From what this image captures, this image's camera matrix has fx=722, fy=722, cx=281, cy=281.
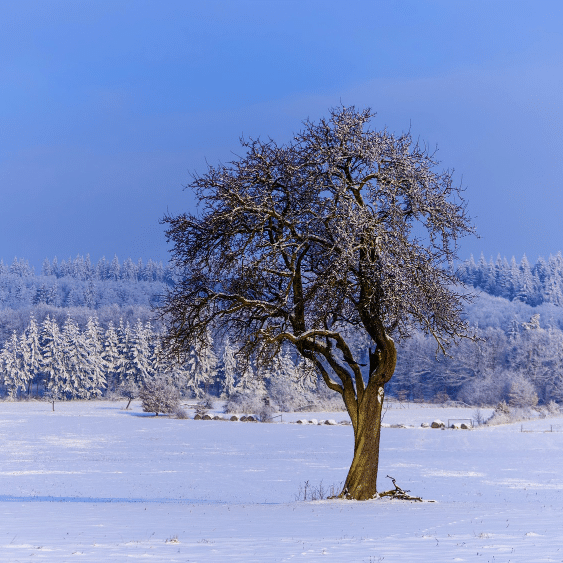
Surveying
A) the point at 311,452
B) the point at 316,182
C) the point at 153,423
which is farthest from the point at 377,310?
the point at 153,423

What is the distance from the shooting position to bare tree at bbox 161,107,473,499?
53.1ft

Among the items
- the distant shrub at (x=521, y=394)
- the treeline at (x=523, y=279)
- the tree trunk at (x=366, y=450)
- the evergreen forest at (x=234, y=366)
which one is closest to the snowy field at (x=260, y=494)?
the tree trunk at (x=366, y=450)

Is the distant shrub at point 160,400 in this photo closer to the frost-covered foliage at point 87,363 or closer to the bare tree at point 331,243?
the frost-covered foliage at point 87,363

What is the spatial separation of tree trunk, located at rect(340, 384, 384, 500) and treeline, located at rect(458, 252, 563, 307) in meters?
161

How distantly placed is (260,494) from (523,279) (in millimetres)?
171878

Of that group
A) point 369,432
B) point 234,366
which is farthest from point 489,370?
point 369,432

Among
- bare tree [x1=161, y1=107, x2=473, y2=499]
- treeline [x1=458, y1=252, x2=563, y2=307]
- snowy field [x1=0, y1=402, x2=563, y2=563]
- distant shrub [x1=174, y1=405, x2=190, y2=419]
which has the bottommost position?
distant shrub [x1=174, y1=405, x2=190, y2=419]

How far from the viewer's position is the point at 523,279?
183 meters

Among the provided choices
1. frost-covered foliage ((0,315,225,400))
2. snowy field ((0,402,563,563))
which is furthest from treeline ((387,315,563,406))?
snowy field ((0,402,563,563))

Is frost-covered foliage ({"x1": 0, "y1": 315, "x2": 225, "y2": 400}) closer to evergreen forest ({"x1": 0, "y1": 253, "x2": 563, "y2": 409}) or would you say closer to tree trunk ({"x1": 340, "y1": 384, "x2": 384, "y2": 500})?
evergreen forest ({"x1": 0, "y1": 253, "x2": 563, "y2": 409})

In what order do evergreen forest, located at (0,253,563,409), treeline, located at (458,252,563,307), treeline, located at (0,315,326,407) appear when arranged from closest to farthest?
evergreen forest, located at (0,253,563,409)
treeline, located at (0,315,326,407)
treeline, located at (458,252,563,307)

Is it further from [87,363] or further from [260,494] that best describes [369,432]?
[87,363]

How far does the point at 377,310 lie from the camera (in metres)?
16.6

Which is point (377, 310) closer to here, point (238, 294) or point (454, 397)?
point (238, 294)
